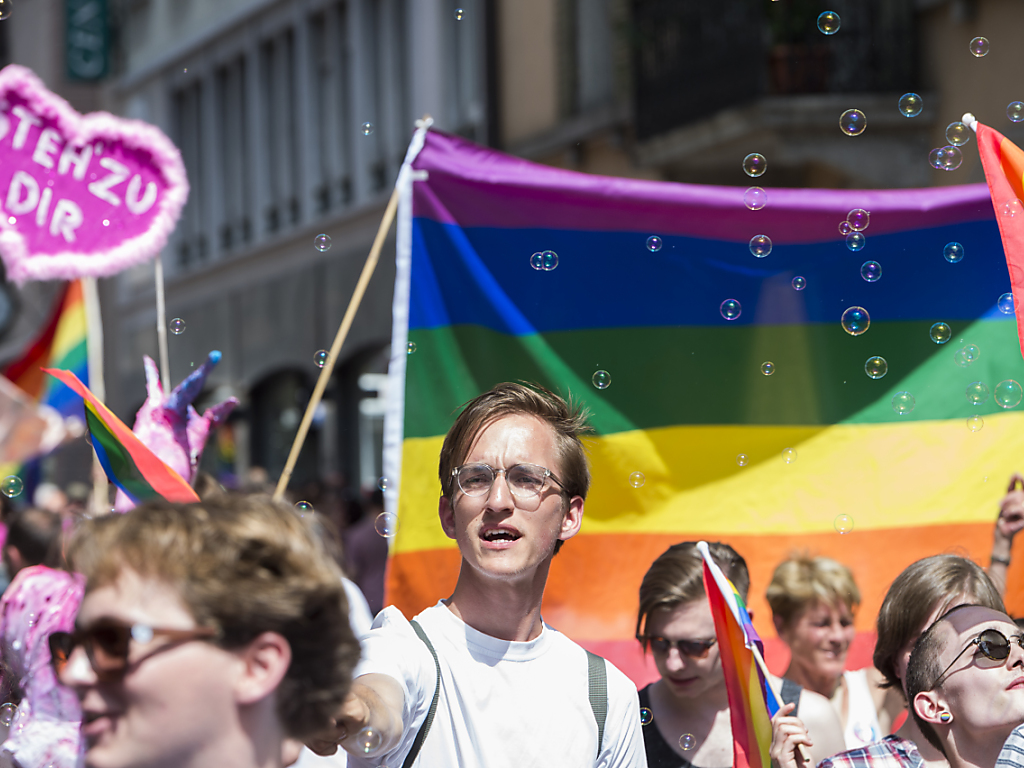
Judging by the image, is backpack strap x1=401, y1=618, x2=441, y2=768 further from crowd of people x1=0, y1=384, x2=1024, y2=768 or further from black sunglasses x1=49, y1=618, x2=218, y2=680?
black sunglasses x1=49, y1=618, x2=218, y2=680

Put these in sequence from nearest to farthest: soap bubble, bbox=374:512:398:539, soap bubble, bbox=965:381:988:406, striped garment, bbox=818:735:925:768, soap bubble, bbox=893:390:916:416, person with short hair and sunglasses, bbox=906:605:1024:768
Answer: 1. person with short hair and sunglasses, bbox=906:605:1024:768
2. striped garment, bbox=818:735:925:768
3. soap bubble, bbox=374:512:398:539
4. soap bubble, bbox=965:381:988:406
5. soap bubble, bbox=893:390:916:416

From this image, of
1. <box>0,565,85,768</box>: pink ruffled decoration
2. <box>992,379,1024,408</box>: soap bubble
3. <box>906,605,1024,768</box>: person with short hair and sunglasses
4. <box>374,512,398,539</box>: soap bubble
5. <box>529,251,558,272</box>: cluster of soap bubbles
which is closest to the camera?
<box>906,605,1024,768</box>: person with short hair and sunglasses

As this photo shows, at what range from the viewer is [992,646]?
8.79 ft

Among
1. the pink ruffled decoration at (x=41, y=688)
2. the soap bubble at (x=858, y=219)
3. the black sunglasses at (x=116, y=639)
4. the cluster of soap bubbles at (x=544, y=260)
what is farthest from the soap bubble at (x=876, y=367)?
the black sunglasses at (x=116, y=639)

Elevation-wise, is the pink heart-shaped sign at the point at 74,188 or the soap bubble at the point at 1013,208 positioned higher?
the pink heart-shaped sign at the point at 74,188

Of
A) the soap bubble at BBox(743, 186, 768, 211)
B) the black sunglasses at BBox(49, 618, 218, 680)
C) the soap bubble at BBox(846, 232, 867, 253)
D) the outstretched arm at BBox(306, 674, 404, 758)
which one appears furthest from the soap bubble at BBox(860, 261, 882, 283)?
the black sunglasses at BBox(49, 618, 218, 680)

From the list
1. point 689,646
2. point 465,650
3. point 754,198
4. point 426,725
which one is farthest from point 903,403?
point 426,725

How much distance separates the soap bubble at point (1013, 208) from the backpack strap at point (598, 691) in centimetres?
189

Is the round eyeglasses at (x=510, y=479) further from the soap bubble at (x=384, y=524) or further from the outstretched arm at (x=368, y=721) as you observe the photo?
the soap bubble at (x=384, y=524)

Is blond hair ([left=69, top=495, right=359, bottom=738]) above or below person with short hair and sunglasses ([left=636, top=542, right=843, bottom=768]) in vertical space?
above

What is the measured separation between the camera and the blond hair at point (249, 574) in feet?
5.26

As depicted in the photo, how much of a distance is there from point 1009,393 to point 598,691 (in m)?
2.38

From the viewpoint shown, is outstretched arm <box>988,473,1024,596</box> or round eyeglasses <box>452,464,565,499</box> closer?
round eyeglasses <box>452,464,565,499</box>

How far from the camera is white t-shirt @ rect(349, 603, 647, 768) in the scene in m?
2.28
